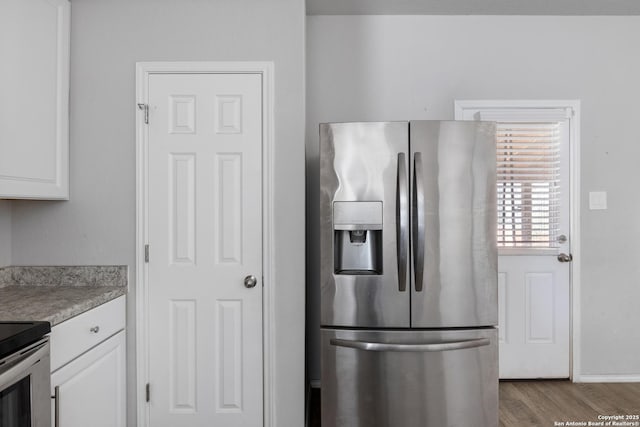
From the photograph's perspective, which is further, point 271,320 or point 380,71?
point 380,71

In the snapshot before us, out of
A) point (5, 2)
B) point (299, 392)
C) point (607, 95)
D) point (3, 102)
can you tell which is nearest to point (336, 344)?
point (299, 392)

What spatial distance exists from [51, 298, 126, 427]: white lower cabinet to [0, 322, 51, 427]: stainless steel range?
0.17 m

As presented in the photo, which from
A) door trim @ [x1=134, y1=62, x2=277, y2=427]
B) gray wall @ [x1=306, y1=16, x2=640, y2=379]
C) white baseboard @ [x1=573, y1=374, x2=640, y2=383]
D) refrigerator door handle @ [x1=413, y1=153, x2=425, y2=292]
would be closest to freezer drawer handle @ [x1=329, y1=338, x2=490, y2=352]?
refrigerator door handle @ [x1=413, y1=153, x2=425, y2=292]

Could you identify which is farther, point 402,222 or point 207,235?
point 207,235

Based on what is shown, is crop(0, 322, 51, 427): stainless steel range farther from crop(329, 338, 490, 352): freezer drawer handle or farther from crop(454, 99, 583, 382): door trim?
crop(454, 99, 583, 382): door trim

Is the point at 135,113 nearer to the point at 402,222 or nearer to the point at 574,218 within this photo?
the point at 402,222

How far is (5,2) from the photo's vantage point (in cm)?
177

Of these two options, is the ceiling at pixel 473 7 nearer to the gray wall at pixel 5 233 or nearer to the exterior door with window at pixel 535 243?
the exterior door with window at pixel 535 243

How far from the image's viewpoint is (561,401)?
2719mm

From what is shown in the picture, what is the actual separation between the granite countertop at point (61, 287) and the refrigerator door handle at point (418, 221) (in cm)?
151

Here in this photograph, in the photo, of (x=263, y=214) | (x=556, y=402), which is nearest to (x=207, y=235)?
(x=263, y=214)

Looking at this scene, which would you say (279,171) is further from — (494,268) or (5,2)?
(5,2)

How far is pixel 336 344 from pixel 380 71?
190cm

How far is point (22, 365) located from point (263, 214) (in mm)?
1211
